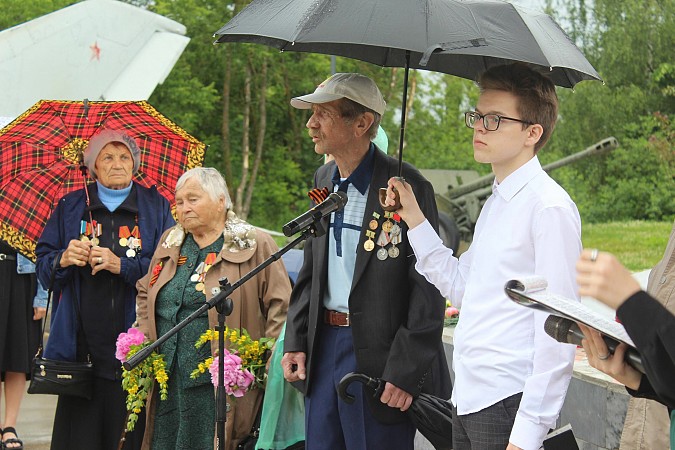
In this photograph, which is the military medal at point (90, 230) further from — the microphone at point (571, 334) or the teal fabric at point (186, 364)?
the microphone at point (571, 334)

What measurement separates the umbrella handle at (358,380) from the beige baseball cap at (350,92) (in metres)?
1.07

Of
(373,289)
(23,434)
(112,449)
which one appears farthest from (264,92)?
(373,289)

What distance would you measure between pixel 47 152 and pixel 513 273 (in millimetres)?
3627

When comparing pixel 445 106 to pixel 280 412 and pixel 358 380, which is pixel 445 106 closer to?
pixel 280 412

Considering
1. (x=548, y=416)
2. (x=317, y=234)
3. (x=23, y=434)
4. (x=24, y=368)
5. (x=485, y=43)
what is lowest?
(x=23, y=434)

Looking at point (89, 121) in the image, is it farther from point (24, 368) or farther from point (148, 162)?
point (24, 368)

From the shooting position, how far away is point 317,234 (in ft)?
12.3

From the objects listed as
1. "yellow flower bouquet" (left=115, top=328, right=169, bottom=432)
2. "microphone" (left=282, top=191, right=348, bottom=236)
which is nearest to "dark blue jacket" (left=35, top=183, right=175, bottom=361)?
"yellow flower bouquet" (left=115, top=328, right=169, bottom=432)

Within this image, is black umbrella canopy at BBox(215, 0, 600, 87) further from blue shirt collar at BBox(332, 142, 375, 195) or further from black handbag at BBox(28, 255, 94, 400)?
black handbag at BBox(28, 255, 94, 400)

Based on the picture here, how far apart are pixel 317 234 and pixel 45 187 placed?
2.55 metres

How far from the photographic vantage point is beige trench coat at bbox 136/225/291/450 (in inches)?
191

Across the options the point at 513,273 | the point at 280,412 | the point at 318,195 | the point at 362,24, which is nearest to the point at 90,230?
the point at 280,412

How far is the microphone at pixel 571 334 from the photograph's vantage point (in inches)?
85.1

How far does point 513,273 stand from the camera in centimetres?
284
